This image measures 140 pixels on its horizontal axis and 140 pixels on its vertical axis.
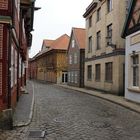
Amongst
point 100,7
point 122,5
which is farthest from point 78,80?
point 122,5

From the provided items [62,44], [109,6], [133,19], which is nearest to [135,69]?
[133,19]

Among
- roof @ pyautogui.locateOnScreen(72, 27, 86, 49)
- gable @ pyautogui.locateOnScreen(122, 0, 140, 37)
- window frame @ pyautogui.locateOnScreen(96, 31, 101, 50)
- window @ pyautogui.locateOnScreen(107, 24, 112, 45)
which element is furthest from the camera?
roof @ pyautogui.locateOnScreen(72, 27, 86, 49)

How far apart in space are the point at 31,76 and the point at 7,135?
88009mm

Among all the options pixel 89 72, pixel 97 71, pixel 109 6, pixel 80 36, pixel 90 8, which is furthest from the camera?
pixel 80 36

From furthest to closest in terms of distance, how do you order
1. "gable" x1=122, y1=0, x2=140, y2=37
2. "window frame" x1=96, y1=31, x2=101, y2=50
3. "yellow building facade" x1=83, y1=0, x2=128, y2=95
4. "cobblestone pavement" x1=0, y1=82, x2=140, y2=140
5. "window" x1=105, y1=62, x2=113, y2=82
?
"window frame" x1=96, y1=31, x2=101, y2=50, "window" x1=105, y1=62, x2=113, y2=82, "yellow building facade" x1=83, y1=0, x2=128, y2=95, "gable" x1=122, y1=0, x2=140, y2=37, "cobblestone pavement" x1=0, y1=82, x2=140, y2=140

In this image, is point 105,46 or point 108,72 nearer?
point 108,72

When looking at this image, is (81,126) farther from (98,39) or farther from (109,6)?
(98,39)

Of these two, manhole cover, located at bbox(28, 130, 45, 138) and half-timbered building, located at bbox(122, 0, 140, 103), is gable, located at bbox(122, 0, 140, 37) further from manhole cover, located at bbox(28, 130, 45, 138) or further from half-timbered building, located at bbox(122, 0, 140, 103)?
manhole cover, located at bbox(28, 130, 45, 138)

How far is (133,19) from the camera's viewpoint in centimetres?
1894

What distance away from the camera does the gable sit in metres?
18.3

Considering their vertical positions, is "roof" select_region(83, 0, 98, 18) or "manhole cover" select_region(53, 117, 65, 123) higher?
"roof" select_region(83, 0, 98, 18)

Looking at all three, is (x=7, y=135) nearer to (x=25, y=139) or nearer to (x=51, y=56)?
(x=25, y=139)

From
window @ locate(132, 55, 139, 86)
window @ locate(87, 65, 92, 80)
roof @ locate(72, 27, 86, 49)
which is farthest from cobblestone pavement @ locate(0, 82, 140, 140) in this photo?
roof @ locate(72, 27, 86, 49)

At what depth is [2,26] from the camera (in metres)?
10.6
